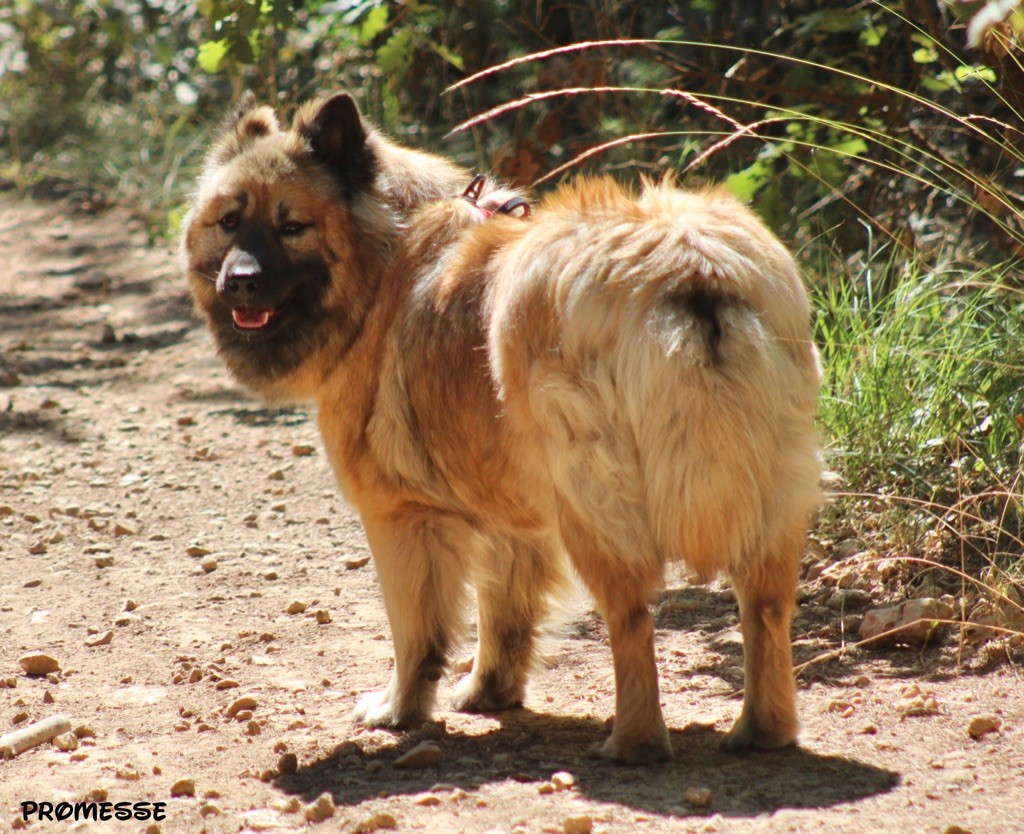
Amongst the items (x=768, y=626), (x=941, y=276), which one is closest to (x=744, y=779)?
(x=768, y=626)

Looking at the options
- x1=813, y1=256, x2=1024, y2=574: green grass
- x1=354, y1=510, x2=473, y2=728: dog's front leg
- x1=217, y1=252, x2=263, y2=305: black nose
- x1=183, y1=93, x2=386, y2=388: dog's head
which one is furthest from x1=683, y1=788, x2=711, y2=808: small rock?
x1=217, y1=252, x2=263, y2=305: black nose

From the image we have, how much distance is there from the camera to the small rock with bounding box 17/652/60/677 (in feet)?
14.1

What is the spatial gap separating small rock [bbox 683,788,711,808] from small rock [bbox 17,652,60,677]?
8.22 ft

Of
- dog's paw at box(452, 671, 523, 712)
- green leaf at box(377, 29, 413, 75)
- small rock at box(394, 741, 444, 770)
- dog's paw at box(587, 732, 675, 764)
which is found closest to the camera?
dog's paw at box(587, 732, 675, 764)

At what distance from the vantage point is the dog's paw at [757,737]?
3393mm

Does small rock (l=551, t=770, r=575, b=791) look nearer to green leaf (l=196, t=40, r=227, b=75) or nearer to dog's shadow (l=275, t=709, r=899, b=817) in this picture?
dog's shadow (l=275, t=709, r=899, b=817)

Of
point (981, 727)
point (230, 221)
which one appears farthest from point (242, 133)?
point (981, 727)

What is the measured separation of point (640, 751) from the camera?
333cm

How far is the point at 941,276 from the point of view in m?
5.41

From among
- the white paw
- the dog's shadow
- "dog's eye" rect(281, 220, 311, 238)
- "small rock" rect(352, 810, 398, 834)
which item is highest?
"dog's eye" rect(281, 220, 311, 238)

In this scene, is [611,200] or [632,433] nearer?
[632,433]

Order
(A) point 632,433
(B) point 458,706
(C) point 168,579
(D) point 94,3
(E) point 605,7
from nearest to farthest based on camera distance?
(A) point 632,433 < (B) point 458,706 < (C) point 168,579 < (E) point 605,7 < (D) point 94,3

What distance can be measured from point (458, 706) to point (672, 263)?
6.23 ft

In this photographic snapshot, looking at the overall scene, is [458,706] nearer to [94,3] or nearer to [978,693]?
[978,693]
